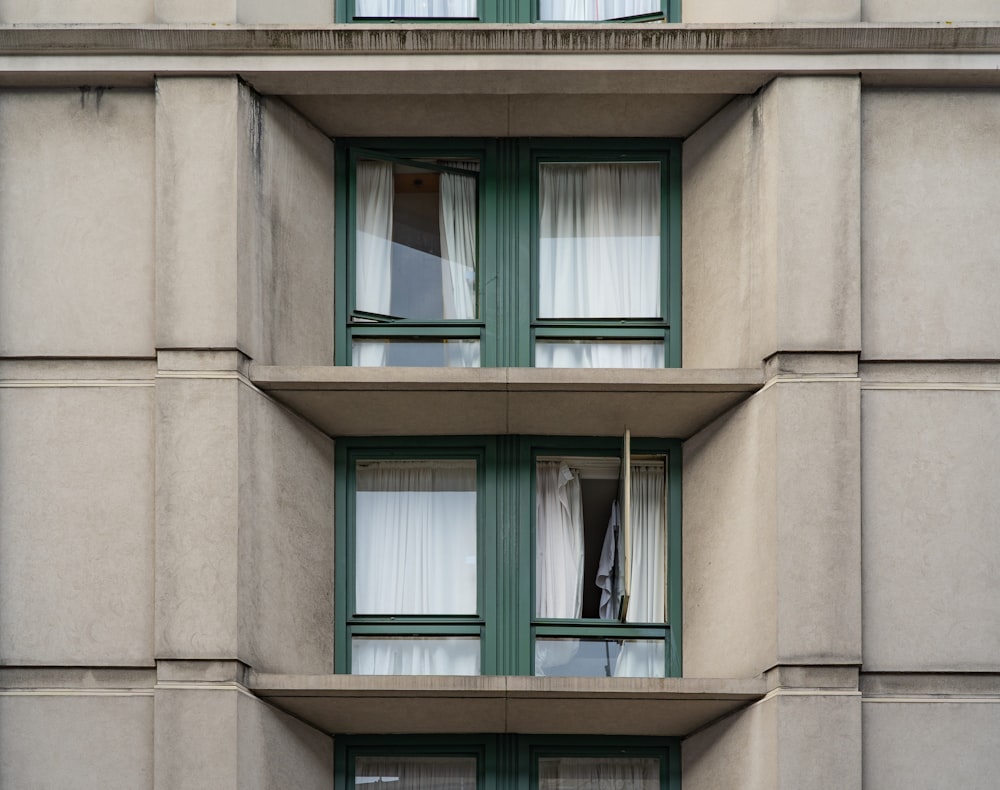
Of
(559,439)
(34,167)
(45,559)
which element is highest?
(34,167)

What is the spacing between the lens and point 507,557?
Result: 15469 millimetres

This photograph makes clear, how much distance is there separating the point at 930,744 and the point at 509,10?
8776mm

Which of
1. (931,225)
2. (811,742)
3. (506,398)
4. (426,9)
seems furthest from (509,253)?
(811,742)

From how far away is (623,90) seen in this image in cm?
1481

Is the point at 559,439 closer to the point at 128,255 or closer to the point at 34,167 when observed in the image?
the point at 128,255

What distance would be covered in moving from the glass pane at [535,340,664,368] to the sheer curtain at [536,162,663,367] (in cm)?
1

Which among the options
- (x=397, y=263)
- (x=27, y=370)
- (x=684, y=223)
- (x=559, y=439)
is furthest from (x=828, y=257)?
(x=27, y=370)

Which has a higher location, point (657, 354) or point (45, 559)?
point (657, 354)

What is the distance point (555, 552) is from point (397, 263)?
11.9ft

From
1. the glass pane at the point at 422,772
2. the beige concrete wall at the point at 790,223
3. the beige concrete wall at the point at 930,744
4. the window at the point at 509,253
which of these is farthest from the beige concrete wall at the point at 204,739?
the beige concrete wall at the point at 790,223

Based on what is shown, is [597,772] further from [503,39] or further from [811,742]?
[503,39]

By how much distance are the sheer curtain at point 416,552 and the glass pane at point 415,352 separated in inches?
43.2

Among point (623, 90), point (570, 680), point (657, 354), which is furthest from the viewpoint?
point (657, 354)

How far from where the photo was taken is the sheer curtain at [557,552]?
15.4 metres
